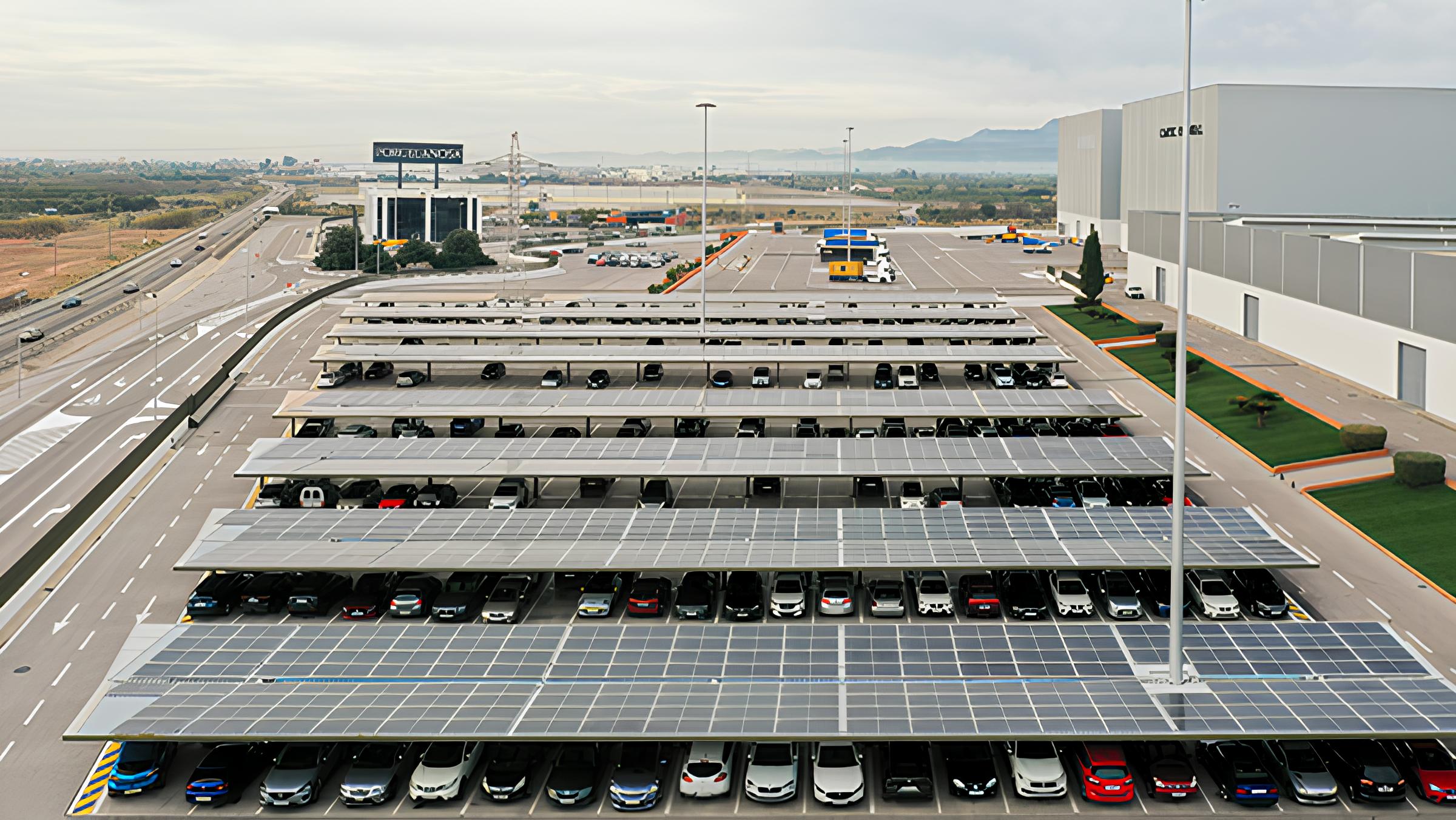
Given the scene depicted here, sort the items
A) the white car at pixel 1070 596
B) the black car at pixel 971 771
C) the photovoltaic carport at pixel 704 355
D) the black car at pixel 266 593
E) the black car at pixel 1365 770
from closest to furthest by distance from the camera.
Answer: the black car at pixel 1365 770 < the black car at pixel 971 771 < the white car at pixel 1070 596 < the black car at pixel 266 593 < the photovoltaic carport at pixel 704 355

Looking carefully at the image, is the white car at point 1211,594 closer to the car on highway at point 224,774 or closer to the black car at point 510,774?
the black car at point 510,774

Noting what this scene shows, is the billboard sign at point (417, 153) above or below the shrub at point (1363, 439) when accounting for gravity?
above

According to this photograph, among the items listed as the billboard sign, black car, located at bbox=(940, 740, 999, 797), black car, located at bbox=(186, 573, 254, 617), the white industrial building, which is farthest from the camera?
the billboard sign

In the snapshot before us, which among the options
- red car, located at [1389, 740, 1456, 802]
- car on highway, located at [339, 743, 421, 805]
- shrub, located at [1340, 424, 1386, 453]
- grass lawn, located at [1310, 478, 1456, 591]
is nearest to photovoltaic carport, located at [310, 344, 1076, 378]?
shrub, located at [1340, 424, 1386, 453]

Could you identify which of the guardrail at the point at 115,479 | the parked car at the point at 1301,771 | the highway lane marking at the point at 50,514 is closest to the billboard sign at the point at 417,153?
the guardrail at the point at 115,479

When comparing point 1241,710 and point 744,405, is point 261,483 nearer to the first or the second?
point 744,405

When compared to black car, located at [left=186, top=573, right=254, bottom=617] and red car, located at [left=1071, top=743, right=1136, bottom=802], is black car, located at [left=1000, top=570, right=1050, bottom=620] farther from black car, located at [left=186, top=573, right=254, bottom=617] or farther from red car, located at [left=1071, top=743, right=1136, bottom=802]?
black car, located at [left=186, top=573, right=254, bottom=617]

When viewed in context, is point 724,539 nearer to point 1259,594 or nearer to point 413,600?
point 413,600
